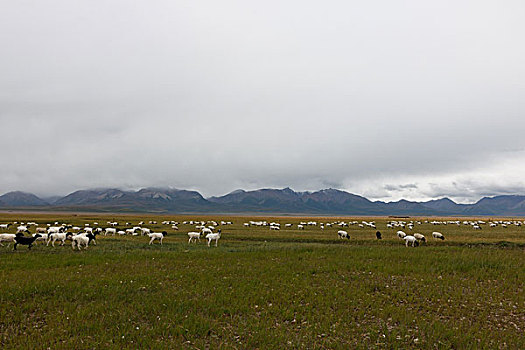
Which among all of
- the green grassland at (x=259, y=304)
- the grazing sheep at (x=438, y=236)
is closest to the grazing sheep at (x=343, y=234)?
the grazing sheep at (x=438, y=236)

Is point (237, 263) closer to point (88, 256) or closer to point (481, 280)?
point (88, 256)

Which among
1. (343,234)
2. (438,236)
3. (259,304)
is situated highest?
(259,304)

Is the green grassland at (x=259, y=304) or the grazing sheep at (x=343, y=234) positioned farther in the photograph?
the grazing sheep at (x=343, y=234)

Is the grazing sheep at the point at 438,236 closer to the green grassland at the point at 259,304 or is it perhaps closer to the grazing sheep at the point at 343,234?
the grazing sheep at the point at 343,234

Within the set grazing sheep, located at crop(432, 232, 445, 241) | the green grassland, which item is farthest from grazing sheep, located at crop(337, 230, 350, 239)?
the green grassland

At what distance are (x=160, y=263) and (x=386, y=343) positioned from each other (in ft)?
53.7

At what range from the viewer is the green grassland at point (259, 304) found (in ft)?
33.3

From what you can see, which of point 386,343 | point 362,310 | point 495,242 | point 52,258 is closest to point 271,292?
point 362,310

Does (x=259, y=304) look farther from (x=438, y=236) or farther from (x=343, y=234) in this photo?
(x=438, y=236)

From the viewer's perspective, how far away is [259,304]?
13578mm

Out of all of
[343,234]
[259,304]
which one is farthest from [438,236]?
[259,304]

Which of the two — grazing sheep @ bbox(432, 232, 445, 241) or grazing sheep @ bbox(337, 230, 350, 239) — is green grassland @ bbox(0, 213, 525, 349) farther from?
grazing sheep @ bbox(337, 230, 350, 239)

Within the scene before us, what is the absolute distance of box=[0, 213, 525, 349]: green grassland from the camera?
33.3 ft

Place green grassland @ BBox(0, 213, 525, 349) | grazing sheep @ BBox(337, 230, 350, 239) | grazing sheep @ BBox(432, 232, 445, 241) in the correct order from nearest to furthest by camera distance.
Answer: green grassland @ BBox(0, 213, 525, 349)
grazing sheep @ BBox(432, 232, 445, 241)
grazing sheep @ BBox(337, 230, 350, 239)
